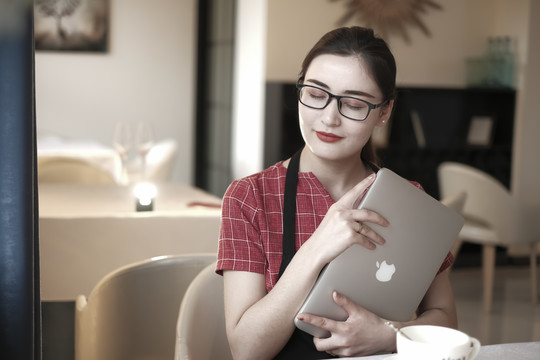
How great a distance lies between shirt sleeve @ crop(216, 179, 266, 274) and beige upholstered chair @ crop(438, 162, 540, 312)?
10.5 feet

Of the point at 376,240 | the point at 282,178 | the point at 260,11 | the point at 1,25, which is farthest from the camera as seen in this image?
the point at 260,11

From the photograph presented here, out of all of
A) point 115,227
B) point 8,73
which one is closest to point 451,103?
point 115,227

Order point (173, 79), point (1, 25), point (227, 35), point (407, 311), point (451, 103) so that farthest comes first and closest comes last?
point (173, 79) → point (227, 35) → point (451, 103) → point (407, 311) → point (1, 25)

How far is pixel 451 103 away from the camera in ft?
18.2

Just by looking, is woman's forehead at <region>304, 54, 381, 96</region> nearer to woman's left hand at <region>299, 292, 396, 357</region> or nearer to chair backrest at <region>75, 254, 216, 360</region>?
woman's left hand at <region>299, 292, 396, 357</region>

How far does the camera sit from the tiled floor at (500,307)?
3758 millimetres

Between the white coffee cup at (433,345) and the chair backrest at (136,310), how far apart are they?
0.83 m

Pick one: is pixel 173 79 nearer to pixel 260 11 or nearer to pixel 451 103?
pixel 260 11

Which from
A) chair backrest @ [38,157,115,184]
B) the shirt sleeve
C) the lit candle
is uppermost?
the shirt sleeve

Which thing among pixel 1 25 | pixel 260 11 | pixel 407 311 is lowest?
pixel 407 311

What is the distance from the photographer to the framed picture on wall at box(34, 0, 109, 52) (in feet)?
23.7

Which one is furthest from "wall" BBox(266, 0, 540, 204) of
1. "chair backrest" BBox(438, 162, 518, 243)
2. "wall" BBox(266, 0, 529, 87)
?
"chair backrest" BBox(438, 162, 518, 243)

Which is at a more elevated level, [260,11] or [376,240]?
[260,11]

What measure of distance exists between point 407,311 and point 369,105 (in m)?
0.39
